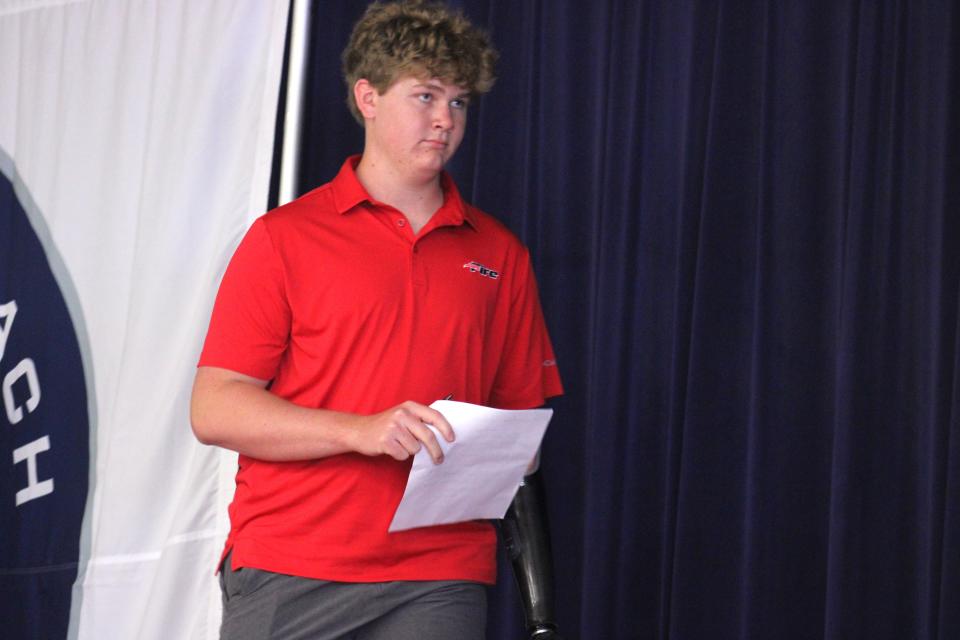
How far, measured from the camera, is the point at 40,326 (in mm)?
3502

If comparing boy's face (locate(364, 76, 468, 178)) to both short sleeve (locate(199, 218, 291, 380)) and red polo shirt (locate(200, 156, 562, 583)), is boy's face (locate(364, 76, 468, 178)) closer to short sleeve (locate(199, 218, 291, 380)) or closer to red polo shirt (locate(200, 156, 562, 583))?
red polo shirt (locate(200, 156, 562, 583))

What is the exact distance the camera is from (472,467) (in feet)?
6.24

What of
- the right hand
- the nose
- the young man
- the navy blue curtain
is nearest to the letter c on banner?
the navy blue curtain

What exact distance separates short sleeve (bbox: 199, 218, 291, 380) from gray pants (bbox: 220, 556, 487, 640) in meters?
0.34

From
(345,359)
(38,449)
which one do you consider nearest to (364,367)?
(345,359)

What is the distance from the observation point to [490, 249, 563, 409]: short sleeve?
2236mm

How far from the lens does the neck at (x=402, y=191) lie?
214 centimetres

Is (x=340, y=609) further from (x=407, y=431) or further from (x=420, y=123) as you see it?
(x=420, y=123)

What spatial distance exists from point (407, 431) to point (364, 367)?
23cm

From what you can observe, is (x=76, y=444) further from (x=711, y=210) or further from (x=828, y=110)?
(x=828, y=110)

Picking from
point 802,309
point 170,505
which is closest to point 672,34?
point 802,309

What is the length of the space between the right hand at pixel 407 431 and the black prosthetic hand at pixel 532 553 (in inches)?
18.0

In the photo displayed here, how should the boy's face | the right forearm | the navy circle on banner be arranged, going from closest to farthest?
1. the right forearm
2. the boy's face
3. the navy circle on banner

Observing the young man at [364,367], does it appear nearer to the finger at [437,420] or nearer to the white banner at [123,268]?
the finger at [437,420]
